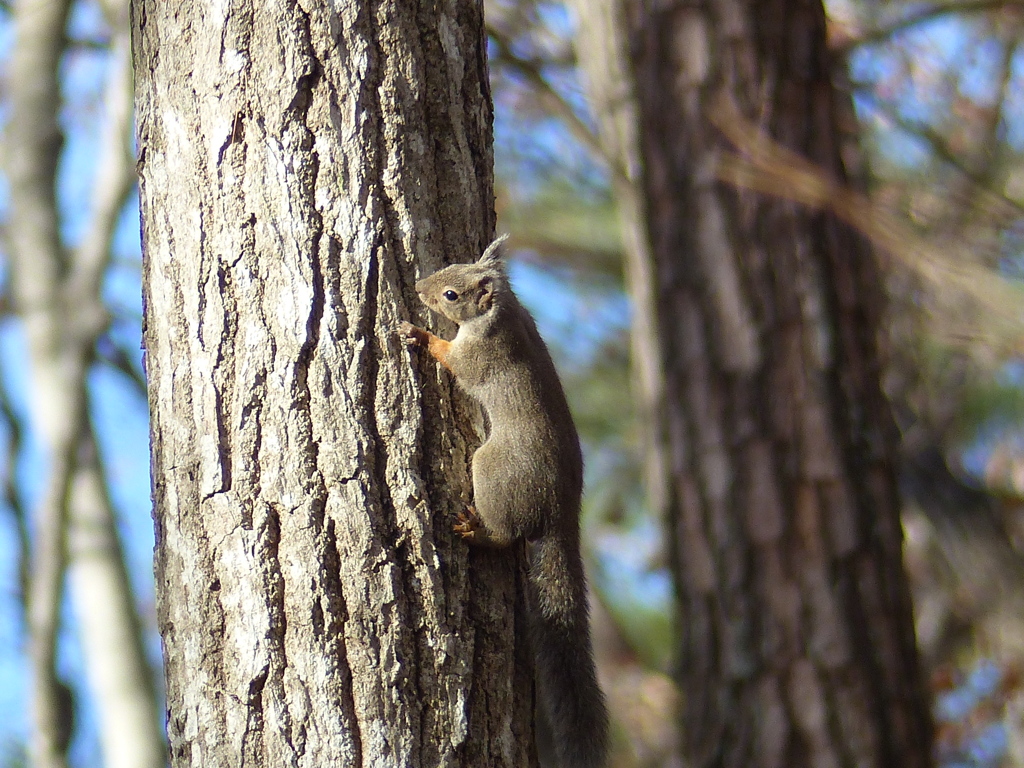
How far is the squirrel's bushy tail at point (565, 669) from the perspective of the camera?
2.33 metres

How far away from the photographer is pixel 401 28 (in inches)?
89.8

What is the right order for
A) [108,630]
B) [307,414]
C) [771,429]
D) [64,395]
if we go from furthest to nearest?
[64,395], [108,630], [771,429], [307,414]

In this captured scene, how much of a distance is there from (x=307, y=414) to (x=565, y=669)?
0.82 m

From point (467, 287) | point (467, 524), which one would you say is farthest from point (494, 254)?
point (467, 524)

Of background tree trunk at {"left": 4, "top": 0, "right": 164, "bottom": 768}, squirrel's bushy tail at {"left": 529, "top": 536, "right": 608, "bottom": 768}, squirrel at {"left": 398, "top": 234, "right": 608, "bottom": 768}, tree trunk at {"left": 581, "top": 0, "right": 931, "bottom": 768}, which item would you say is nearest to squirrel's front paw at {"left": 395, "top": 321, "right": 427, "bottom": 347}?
squirrel at {"left": 398, "top": 234, "right": 608, "bottom": 768}

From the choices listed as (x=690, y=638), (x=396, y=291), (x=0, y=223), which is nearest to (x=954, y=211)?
(x=690, y=638)

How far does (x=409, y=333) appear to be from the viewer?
2213mm

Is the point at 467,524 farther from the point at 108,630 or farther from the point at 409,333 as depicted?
the point at 108,630

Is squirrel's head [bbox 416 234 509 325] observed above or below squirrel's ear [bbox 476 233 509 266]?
below

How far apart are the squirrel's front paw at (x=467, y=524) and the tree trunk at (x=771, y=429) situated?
1759mm

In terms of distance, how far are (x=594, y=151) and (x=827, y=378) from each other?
9.13 feet

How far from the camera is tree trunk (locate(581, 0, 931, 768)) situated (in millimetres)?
3555

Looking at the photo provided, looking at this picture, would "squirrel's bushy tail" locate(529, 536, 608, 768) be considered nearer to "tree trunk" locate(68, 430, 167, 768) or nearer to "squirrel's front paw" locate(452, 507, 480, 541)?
"squirrel's front paw" locate(452, 507, 480, 541)

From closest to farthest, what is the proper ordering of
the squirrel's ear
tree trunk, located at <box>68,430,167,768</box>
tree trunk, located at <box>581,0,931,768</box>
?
1. the squirrel's ear
2. tree trunk, located at <box>581,0,931,768</box>
3. tree trunk, located at <box>68,430,167,768</box>
